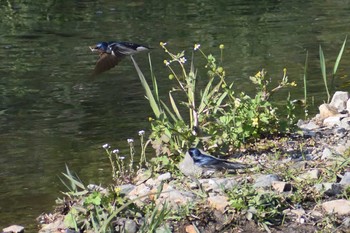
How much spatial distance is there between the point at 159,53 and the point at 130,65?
0.73 metres

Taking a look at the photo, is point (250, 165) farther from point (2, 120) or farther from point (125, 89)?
point (125, 89)

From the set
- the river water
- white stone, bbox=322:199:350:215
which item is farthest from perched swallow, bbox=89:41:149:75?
white stone, bbox=322:199:350:215

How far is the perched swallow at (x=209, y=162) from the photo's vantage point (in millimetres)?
4465

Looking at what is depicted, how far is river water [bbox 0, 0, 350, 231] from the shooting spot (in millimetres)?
5832

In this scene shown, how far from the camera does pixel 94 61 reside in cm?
944

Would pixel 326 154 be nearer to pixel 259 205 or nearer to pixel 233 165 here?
pixel 233 165

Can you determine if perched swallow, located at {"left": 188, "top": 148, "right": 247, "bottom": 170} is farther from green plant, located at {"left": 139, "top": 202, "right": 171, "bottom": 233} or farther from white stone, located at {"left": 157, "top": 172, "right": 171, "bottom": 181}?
green plant, located at {"left": 139, "top": 202, "right": 171, "bottom": 233}

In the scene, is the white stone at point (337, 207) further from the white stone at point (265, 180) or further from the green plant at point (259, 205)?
the white stone at point (265, 180)

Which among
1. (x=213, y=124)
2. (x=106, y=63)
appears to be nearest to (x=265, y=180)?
(x=213, y=124)

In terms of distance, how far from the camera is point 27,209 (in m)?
4.98

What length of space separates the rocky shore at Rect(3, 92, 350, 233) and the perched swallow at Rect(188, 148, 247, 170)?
33 mm

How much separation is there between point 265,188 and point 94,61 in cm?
549

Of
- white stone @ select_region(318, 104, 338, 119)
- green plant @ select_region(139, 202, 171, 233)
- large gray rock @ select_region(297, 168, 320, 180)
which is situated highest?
green plant @ select_region(139, 202, 171, 233)

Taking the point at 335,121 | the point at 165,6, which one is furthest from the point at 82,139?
the point at 165,6
